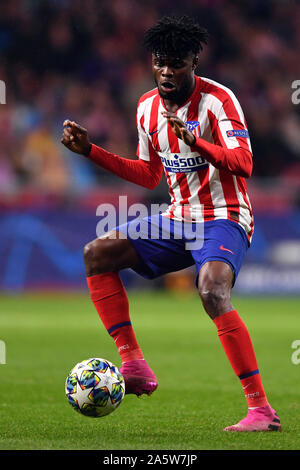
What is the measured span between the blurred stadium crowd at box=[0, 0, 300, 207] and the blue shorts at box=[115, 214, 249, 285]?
9.14 meters

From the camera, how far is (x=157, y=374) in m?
6.73

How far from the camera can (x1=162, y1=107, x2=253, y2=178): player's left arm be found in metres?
4.23

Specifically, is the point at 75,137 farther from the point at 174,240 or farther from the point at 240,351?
the point at 240,351

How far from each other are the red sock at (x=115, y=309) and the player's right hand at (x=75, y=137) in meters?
0.76

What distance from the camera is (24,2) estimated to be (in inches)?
671

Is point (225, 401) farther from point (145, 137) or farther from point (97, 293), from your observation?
point (145, 137)

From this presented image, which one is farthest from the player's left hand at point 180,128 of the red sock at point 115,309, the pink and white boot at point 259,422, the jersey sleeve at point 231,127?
the pink and white boot at point 259,422

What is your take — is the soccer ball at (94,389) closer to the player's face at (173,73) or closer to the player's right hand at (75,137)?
the player's right hand at (75,137)

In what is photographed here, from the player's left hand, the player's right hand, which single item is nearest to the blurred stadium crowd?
the player's right hand

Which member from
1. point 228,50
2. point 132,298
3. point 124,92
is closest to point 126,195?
point 132,298

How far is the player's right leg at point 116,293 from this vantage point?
484cm

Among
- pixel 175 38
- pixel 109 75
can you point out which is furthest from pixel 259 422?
pixel 109 75

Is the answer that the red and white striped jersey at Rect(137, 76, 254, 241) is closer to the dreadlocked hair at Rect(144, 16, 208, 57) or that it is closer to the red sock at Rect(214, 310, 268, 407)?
the dreadlocked hair at Rect(144, 16, 208, 57)

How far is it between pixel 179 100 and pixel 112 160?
552 millimetres
